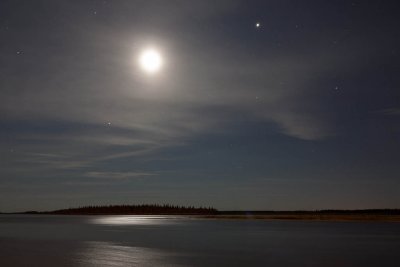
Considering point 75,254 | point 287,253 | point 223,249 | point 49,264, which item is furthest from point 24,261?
point 287,253

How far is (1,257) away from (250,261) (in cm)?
1871

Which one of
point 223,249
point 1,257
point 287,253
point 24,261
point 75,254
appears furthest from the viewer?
point 223,249

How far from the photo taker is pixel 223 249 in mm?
44344

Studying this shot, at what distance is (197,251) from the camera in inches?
1674

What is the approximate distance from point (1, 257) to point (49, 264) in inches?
251

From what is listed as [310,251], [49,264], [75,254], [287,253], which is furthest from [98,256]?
[310,251]

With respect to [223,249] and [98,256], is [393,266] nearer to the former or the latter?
[223,249]

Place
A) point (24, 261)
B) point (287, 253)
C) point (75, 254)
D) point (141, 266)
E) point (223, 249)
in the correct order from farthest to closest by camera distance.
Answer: point (223, 249), point (287, 253), point (75, 254), point (24, 261), point (141, 266)

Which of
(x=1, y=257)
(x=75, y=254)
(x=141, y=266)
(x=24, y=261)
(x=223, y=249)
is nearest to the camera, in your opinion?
(x=141, y=266)

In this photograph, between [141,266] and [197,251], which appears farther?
[197,251]

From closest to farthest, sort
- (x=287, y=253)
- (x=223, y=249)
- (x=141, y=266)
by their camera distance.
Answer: (x=141, y=266), (x=287, y=253), (x=223, y=249)

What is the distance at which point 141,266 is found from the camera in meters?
30.5

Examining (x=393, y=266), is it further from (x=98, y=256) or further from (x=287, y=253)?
(x=98, y=256)

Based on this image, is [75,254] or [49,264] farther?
[75,254]
